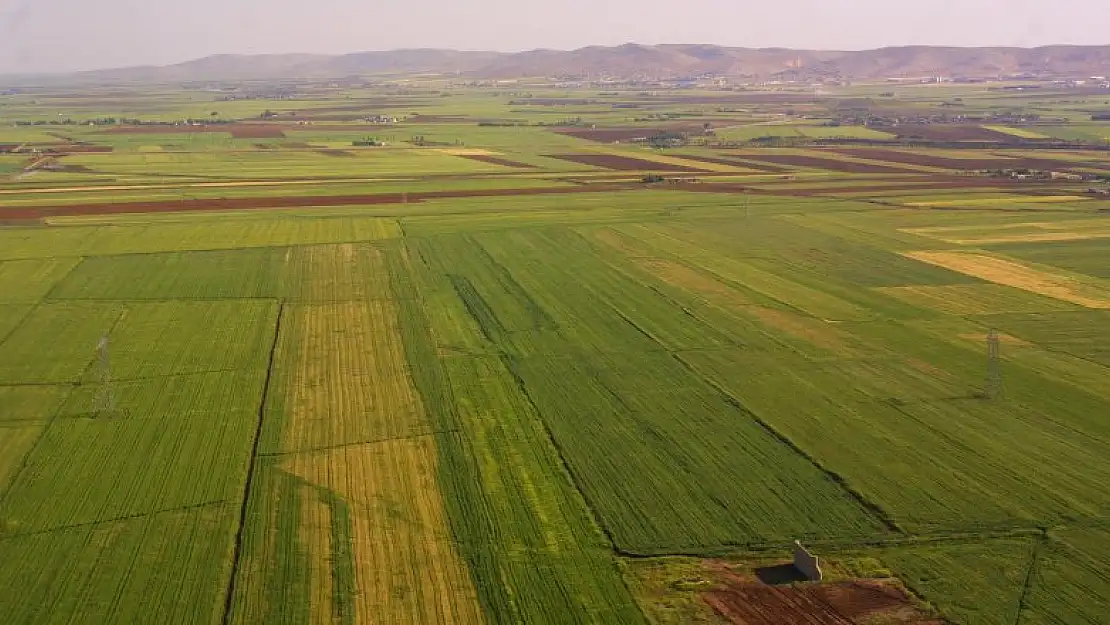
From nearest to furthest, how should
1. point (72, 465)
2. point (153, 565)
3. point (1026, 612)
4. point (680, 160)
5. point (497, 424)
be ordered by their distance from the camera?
point (1026, 612)
point (153, 565)
point (72, 465)
point (497, 424)
point (680, 160)

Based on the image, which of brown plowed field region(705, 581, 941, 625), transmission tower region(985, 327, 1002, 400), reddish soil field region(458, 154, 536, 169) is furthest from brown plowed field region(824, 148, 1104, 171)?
brown plowed field region(705, 581, 941, 625)

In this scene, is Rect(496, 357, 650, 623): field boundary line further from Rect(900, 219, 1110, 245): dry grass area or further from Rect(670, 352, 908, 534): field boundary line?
Rect(900, 219, 1110, 245): dry grass area

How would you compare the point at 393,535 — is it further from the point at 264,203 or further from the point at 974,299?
the point at 264,203

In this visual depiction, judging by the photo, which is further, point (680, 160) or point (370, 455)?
point (680, 160)

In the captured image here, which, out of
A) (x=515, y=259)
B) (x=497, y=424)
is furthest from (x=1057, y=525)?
(x=515, y=259)

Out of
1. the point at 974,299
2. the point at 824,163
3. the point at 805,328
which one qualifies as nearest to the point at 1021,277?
the point at 974,299

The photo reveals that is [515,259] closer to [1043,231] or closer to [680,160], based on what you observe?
[1043,231]

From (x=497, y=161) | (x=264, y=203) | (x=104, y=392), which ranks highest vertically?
(x=104, y=392)
